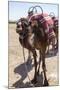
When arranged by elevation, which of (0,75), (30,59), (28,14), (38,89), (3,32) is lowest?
(38,89)

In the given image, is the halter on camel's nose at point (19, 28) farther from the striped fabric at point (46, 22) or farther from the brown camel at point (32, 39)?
the striped fabric at point (46, 22)

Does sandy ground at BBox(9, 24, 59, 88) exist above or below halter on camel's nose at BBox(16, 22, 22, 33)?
below

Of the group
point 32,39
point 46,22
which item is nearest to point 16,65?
point 32,39

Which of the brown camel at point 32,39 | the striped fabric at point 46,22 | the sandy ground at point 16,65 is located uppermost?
the striped fabric at point 46,22

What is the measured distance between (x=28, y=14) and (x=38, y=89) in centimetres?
73

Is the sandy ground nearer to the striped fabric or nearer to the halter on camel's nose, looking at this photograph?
the halter on camel's nose

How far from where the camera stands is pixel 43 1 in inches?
94.4

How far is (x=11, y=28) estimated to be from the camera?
232cm

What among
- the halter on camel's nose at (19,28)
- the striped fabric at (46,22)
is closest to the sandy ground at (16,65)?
the halter on camel's nose at (19,28)

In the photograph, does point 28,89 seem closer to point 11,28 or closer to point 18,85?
point 18,85

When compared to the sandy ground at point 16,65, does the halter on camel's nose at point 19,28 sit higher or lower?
higher

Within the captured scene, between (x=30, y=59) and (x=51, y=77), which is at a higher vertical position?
(x=30, y=59)

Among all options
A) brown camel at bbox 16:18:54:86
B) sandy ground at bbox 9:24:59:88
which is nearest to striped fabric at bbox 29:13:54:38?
brown camel at bbox 16:18:54:86

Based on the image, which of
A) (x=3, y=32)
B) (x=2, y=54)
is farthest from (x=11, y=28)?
(x=2, y=54)
